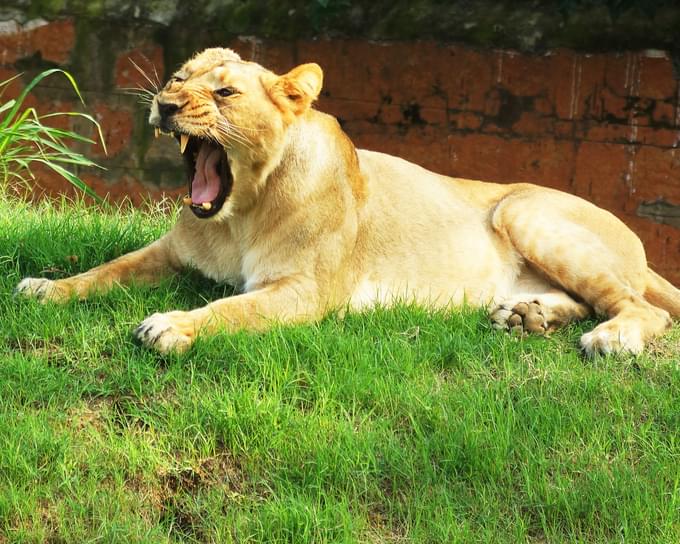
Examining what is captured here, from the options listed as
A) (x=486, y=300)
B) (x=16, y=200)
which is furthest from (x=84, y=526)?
(x=16, y=200)

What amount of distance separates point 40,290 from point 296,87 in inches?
47.2

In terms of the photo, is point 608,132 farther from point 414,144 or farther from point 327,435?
point 327,435

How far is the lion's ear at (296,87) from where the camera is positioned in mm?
4125

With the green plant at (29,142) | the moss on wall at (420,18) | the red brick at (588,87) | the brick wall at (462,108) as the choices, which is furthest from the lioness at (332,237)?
the moss on wall at (420,18)

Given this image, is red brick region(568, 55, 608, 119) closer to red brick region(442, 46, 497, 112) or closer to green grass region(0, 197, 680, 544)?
red brick region(442, 46, 497, 112)

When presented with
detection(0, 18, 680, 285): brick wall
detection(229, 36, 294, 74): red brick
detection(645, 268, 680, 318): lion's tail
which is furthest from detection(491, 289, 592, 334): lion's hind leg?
detection(229, 36, 294, 74): red brick

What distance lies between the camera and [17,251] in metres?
4.54

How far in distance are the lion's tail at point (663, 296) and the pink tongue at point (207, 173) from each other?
1923 millimetres

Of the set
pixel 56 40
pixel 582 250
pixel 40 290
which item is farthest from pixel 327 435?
pixel 56 40

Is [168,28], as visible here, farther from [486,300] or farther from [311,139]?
[486,300]

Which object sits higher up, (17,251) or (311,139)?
(311,139)

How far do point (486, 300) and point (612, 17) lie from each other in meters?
1.97

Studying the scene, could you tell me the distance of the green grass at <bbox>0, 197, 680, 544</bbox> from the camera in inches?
117

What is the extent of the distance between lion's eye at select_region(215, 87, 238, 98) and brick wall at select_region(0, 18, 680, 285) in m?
1.88
